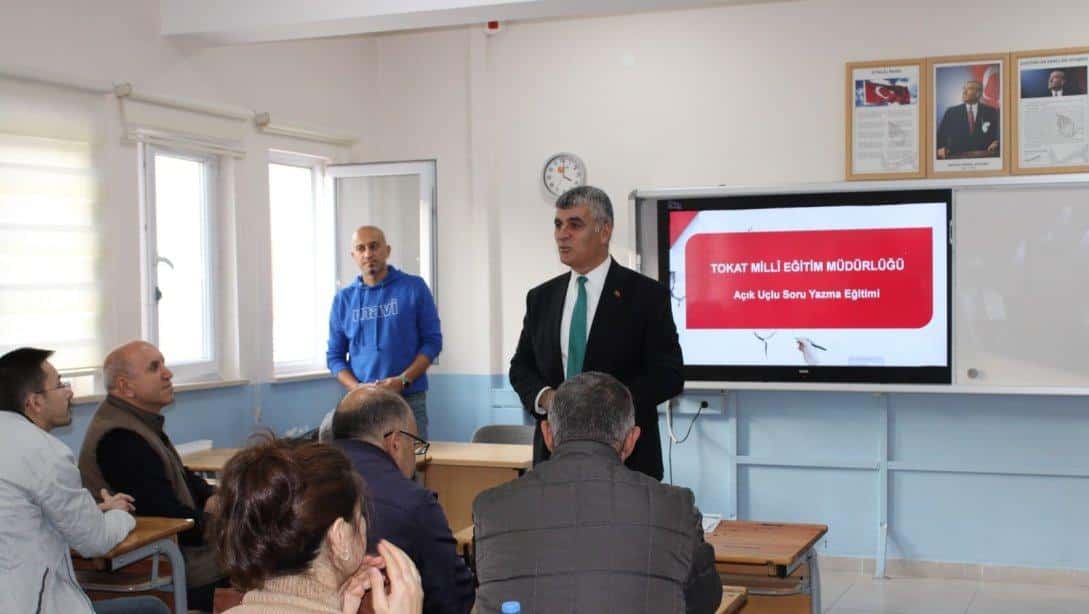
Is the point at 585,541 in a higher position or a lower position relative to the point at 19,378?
lower

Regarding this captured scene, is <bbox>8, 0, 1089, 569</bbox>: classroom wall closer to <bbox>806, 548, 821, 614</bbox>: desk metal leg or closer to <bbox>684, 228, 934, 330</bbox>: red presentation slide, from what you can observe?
<bbox>684, 228, 934, 330</bbox>: red presentation slide

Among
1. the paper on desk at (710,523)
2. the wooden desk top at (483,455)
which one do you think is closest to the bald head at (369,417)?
the paper on desk at (710,523)

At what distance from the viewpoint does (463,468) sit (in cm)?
516

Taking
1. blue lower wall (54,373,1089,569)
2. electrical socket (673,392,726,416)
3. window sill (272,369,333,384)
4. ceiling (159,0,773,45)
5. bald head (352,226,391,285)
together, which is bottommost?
blue lower wall (54,373,1089,569)

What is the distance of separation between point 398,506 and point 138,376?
1.91 m

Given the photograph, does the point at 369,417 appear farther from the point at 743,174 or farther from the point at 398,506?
the point at 743,174

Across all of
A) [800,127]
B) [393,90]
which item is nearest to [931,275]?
[800,127]

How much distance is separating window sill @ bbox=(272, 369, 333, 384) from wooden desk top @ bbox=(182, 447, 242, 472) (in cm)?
69

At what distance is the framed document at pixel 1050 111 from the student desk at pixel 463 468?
3004mm

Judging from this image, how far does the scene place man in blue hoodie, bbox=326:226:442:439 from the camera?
5840 millimetres

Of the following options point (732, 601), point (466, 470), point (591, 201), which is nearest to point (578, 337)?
point (591, 201)

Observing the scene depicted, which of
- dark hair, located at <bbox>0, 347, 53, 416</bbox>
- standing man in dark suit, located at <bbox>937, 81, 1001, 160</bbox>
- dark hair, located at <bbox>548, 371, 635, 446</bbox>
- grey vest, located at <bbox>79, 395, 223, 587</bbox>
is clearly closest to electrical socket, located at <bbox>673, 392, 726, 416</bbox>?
standing man in dark suit, located at <bbox>937, 81, 1001, 160</bbox>

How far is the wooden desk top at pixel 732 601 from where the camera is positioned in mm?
2688

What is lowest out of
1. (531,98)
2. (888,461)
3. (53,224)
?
(888,461)
